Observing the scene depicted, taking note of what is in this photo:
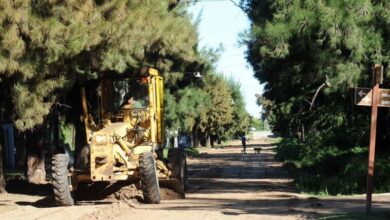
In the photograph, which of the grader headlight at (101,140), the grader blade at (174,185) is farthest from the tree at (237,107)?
the grader headlight at (101,140)

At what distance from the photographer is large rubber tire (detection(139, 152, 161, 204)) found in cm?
1492

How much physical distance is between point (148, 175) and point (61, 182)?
2.08m

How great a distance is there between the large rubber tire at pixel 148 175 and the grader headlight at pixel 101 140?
0.99 meters

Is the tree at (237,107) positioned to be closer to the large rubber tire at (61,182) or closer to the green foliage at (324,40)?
the green foliage at (324,40)

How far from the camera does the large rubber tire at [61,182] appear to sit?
15.1 metres

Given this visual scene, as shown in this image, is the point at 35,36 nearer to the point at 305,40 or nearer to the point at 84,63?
the point at 84,63

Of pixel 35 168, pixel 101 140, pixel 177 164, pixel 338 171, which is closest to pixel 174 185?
pixel 177 164

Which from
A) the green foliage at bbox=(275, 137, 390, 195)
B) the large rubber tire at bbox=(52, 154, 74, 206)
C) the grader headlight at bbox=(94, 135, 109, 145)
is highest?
the grader headlight at bbox=(94, 135, 109, 145)

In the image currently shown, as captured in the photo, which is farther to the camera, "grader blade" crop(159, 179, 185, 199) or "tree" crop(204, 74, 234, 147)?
"tree" crop(204, 74, 234, 147)

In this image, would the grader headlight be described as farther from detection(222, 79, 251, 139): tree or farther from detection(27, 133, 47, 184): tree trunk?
detection(222, 79, 251, 139): tree

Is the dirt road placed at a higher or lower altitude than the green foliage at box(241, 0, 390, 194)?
lower

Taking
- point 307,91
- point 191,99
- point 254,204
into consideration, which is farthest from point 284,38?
point 191,99

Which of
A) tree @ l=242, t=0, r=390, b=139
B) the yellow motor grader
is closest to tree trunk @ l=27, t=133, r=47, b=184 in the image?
the yellow motor grader

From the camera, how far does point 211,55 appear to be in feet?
99.3
